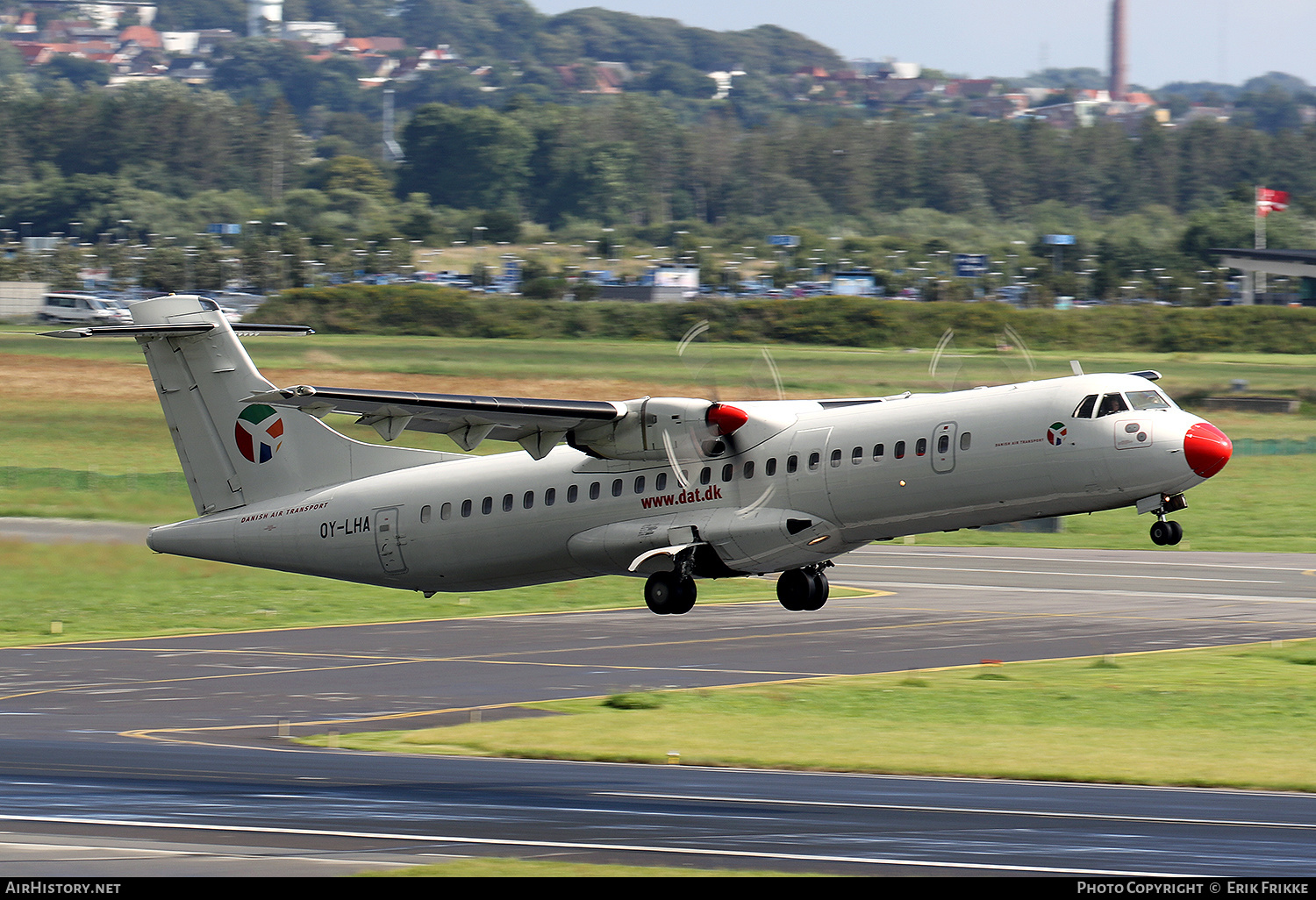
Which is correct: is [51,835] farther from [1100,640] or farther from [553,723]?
[1100,640]

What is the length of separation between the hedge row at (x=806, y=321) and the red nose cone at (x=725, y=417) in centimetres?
7700

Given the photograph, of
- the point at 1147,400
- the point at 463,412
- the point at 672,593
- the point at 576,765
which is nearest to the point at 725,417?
the point at 672,593

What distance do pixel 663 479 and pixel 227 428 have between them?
10.8 metres

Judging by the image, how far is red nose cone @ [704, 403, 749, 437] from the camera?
99.1ft

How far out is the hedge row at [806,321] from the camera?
108 meters

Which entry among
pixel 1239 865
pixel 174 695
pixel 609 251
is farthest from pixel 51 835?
pixel 609 251

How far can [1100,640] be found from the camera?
143 ft

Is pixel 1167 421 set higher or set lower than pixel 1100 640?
higher

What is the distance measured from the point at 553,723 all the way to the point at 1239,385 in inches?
2603

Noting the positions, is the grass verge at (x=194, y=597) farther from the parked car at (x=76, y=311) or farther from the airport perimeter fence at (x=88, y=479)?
the parked car at (x=76, y=311)

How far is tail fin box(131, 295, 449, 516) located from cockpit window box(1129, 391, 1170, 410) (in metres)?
14.8

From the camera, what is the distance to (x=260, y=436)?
3622 cm

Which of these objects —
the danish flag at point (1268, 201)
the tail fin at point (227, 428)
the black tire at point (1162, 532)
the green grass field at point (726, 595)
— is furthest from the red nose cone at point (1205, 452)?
the danish flag at point (1268, 201)

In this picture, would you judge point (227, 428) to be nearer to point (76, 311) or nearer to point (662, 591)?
point (662, 591)
